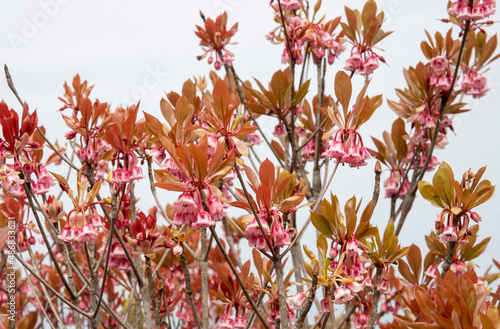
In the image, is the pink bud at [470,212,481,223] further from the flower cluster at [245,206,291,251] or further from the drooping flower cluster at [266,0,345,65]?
the drooping flower cluster at [266,0,345,65]

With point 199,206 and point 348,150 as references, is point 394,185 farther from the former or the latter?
Answer: point 199,206

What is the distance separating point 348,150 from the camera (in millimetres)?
1653

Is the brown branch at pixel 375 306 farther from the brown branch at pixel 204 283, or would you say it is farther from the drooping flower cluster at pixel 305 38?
the drooping flower cluster at pixel 305 38

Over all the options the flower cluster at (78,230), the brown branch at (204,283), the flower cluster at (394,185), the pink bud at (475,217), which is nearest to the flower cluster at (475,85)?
the flower cluster at (394,185)

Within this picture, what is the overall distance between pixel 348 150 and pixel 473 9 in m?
1.54

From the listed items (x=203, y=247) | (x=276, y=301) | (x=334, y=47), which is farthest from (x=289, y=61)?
(x=276, y=301)

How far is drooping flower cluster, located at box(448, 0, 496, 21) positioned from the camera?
2.54 m

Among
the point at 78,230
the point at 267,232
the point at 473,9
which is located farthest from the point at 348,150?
the point at 473,9

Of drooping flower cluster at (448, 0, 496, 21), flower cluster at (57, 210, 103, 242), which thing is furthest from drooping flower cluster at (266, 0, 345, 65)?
flower cluster at (57, 210, 103, 242)

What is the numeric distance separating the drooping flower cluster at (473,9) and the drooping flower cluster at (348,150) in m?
1.40

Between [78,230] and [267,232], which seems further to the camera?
[78,230]

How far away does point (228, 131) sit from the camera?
4.90ft

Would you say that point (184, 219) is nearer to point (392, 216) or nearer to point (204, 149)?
point (204, 149)

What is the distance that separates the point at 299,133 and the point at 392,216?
835 mm
